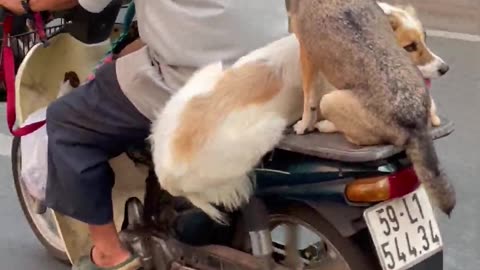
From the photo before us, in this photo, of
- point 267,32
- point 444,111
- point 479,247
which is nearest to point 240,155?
point 267,32

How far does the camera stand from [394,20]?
2.99 meters

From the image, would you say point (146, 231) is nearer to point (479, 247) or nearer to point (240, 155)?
point (240, 155)

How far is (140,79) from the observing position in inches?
126

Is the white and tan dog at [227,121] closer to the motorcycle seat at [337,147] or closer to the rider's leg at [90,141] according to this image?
the motorcycle seat at [337,147]

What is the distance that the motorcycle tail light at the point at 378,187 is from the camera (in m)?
2.83

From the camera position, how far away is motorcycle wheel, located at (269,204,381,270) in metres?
2.99

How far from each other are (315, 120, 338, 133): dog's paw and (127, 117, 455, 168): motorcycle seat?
1 centimetres

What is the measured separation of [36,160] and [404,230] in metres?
1.47

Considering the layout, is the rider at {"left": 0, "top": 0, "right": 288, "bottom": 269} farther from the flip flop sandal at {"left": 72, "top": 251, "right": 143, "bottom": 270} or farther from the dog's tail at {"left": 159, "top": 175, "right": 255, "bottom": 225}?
the dog's tail at {"left": 159, "top": 175, "right": 255, "bottom": 225}

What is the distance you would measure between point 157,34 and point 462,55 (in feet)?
15.2

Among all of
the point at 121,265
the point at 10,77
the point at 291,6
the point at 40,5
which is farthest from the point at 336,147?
the point at 10,77

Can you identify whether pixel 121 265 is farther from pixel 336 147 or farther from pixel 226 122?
pixel 336 147

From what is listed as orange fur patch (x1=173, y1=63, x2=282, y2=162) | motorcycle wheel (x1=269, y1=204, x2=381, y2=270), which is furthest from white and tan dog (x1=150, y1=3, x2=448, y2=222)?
motorcycle wheel (x1=269, y1=204, x2=381, y2=270)

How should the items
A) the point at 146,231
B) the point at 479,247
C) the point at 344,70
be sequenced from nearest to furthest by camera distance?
the point at 344,70 < the point at 146,231 < the point at 479,247
